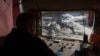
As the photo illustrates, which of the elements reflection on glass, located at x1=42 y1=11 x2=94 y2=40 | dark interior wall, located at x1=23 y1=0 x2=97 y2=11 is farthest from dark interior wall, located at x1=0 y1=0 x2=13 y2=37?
reflection on glass, located at x1=42 y1=11 x2=94 y2=40

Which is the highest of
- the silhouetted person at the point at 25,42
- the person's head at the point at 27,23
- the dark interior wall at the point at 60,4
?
the dark interior wall at the point at 60,4

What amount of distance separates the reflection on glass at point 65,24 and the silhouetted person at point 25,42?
101cm

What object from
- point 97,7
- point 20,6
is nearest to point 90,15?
point 97,7

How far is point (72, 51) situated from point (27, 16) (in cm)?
91

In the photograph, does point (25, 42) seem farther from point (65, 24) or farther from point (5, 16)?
point (5, 16)

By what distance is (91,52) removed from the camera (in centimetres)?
204

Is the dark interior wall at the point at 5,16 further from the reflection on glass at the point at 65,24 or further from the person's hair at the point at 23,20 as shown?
the person's hair at the point at 23,20

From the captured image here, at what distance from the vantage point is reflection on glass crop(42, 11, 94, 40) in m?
2.38

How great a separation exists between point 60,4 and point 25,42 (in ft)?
3.81

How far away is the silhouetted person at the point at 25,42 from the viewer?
1.41m

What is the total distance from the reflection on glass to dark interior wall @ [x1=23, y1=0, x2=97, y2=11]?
53 millimetres

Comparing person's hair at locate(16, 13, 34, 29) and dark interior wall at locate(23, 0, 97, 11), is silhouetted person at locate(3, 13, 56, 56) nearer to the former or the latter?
person's hair at locate(16, 13, 34, 29)

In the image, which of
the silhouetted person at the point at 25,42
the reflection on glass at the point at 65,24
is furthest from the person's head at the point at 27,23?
the reflection on glass at the point at 65,24

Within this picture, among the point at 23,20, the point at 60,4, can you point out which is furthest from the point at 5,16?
the point at 23,20
